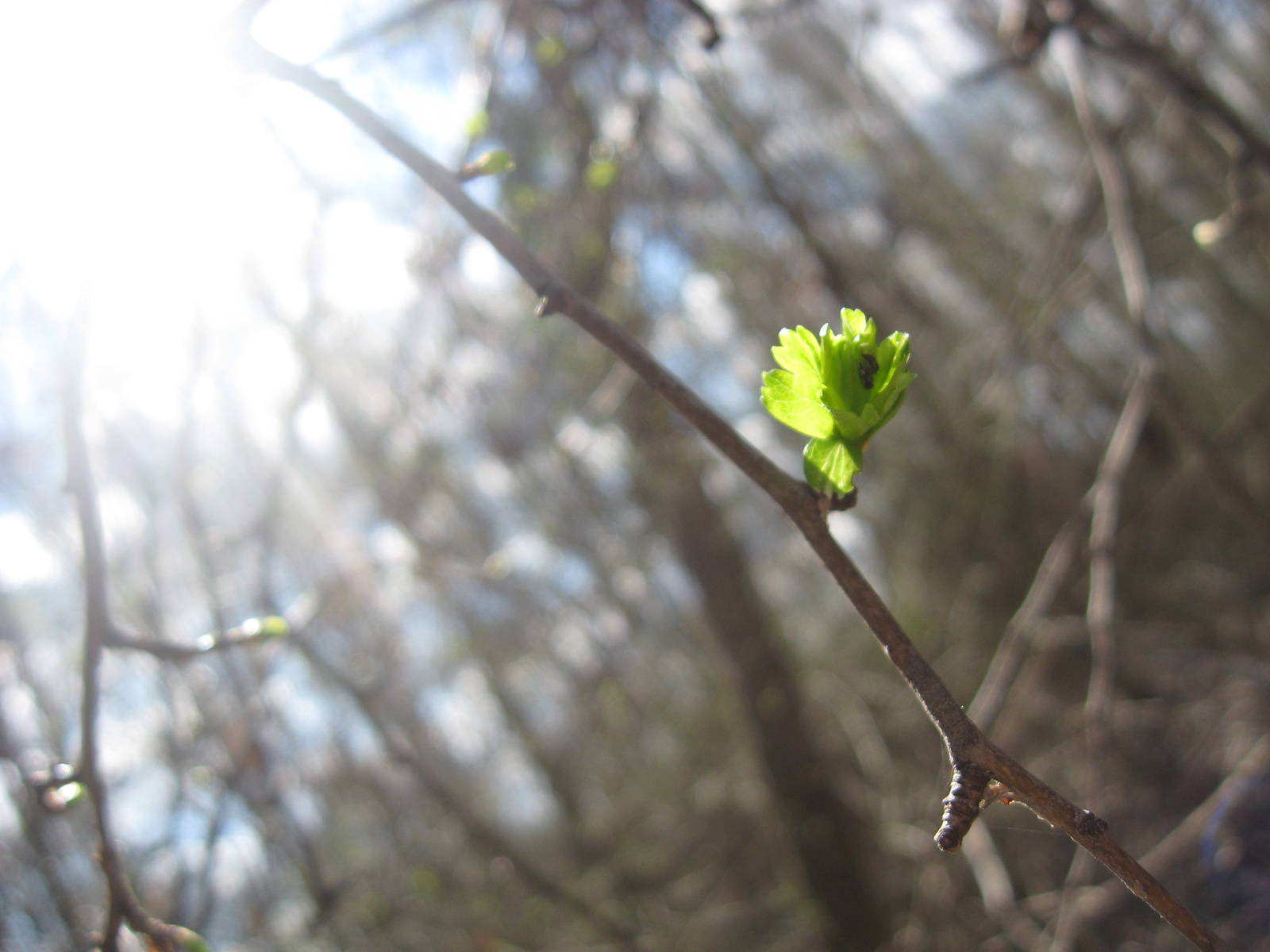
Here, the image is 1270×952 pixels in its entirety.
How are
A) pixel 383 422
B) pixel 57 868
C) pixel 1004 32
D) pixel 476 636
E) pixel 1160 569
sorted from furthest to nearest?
1. pixel 476 636
2. pixel 1160 569
3. pixel 383 422
4. pixel 57 868
5. pixel 1004 32

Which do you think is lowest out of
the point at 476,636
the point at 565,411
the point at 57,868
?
the point at 57,868

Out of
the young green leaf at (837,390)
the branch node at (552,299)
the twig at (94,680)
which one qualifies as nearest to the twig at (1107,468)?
the young green leaf at (837,390)

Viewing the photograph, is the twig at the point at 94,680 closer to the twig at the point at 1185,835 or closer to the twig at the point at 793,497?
the twig at the point at 793,497

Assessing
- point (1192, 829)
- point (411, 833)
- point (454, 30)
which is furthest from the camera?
point (411, 833)

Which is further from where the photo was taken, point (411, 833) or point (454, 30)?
point (411, 833)

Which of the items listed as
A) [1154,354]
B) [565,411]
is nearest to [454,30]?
[565,411]

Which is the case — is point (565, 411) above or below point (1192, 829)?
above

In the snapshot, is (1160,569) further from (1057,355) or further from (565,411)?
(565,411)
